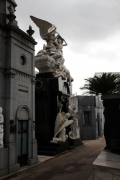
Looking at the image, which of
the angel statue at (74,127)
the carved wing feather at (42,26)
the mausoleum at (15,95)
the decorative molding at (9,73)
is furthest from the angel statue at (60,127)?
the carved wing feather at (42,26)

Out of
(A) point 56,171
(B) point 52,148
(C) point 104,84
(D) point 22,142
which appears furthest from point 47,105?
(C) point 104,84

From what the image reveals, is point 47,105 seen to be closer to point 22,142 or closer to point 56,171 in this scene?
point 22,142

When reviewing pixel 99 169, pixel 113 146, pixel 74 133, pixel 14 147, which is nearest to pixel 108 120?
pixel 113 146

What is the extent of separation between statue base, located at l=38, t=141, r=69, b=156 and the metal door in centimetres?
296

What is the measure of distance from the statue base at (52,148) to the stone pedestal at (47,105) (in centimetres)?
77

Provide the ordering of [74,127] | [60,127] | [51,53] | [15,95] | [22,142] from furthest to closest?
[51,53] → [74,127] → [60,127] → [22,142] → [15,95]

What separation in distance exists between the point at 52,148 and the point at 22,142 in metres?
3.85

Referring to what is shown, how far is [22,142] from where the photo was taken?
9.46m

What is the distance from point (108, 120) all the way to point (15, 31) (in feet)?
21.4

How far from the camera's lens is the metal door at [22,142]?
923cm

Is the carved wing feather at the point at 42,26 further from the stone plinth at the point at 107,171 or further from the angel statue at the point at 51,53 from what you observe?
the stone plinth at the point at 107,171

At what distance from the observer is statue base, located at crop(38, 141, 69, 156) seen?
12.4 metres

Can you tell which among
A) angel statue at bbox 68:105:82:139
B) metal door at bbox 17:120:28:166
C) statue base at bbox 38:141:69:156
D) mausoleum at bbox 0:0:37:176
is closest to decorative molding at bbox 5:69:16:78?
mausoleum at bbox 0:0:37:176

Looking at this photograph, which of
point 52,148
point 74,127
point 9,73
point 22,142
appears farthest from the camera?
point 74,127
